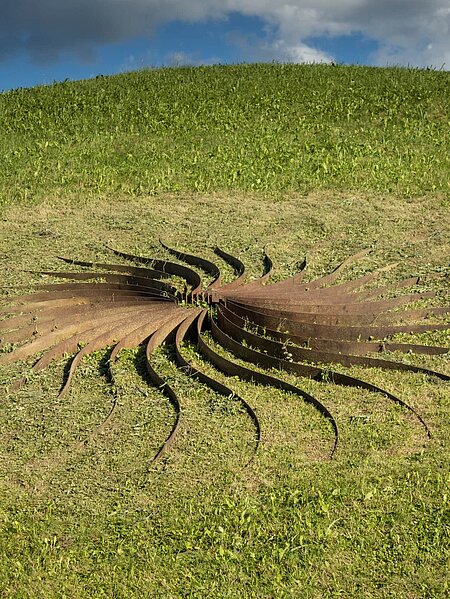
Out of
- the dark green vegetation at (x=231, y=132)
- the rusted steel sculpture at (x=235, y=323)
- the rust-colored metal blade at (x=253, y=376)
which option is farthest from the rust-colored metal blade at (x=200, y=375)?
the dark green vegetation at (x=231, y=132)

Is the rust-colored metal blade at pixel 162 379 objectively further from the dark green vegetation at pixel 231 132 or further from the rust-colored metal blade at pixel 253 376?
the dark green vegetation at pixel 231 132

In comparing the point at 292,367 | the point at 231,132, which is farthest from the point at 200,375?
the point at 231,132

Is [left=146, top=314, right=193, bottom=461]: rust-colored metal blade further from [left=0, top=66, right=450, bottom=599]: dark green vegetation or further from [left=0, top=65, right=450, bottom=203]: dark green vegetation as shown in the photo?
[left=0, top=65, right=450, bottom=203]: dark green vegetation

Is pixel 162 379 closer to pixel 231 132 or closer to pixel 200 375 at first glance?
pixel 200 375

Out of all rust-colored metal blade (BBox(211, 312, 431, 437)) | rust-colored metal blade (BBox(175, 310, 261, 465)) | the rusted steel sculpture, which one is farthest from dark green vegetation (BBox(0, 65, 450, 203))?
rust-colored metal blade (BBox(211, 312, 431, 437))

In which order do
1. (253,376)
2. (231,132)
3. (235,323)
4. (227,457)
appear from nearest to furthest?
(227,457) < (253,376) < (235,323) < (231,132)

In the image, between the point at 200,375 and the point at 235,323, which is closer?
the point at 200,375
